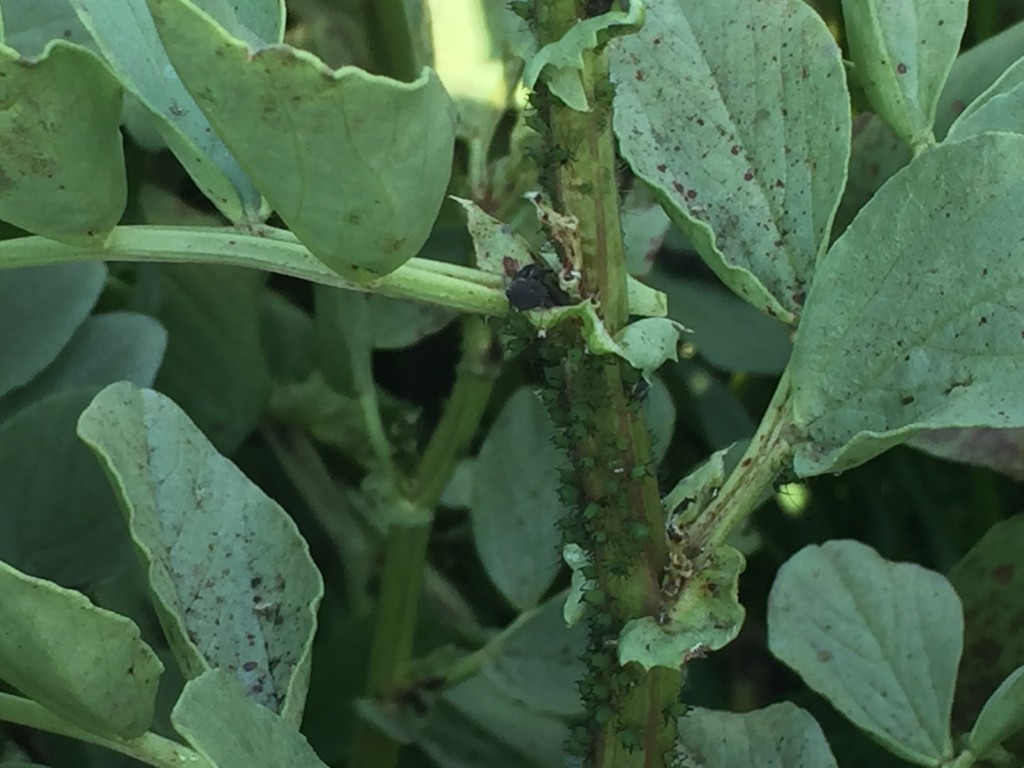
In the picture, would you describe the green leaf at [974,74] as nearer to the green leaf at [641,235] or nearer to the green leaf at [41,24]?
the green leaf at [641,235]

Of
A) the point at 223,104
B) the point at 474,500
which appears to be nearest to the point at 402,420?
the point at 474,500

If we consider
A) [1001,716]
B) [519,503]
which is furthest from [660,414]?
[1001,716]

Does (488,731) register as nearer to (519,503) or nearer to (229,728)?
(519,503)

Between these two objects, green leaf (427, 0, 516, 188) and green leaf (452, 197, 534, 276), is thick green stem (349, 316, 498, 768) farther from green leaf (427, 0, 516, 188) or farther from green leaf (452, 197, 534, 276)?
green leaf (452, 197, 534, 276)

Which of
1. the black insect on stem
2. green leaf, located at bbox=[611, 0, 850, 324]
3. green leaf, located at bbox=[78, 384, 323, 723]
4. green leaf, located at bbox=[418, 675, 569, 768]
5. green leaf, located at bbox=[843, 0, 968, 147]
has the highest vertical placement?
green leaf, located at bbox=[843, 0, 968, 147]

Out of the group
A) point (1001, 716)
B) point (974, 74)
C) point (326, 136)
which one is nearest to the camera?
point (326, 136)

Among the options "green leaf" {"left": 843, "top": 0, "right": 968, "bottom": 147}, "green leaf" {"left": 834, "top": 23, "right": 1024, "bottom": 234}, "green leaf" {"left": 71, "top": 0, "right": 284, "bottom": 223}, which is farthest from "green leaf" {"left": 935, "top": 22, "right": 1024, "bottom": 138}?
"green leaf" {"left": 71, "top": 0, "right": 284, "bottom": 223}

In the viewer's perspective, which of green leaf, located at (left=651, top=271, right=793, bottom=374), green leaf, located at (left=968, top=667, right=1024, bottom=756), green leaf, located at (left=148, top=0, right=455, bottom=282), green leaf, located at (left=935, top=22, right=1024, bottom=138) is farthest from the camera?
green leaf, located at (left=651, top=271, right=793, bottom=374)
